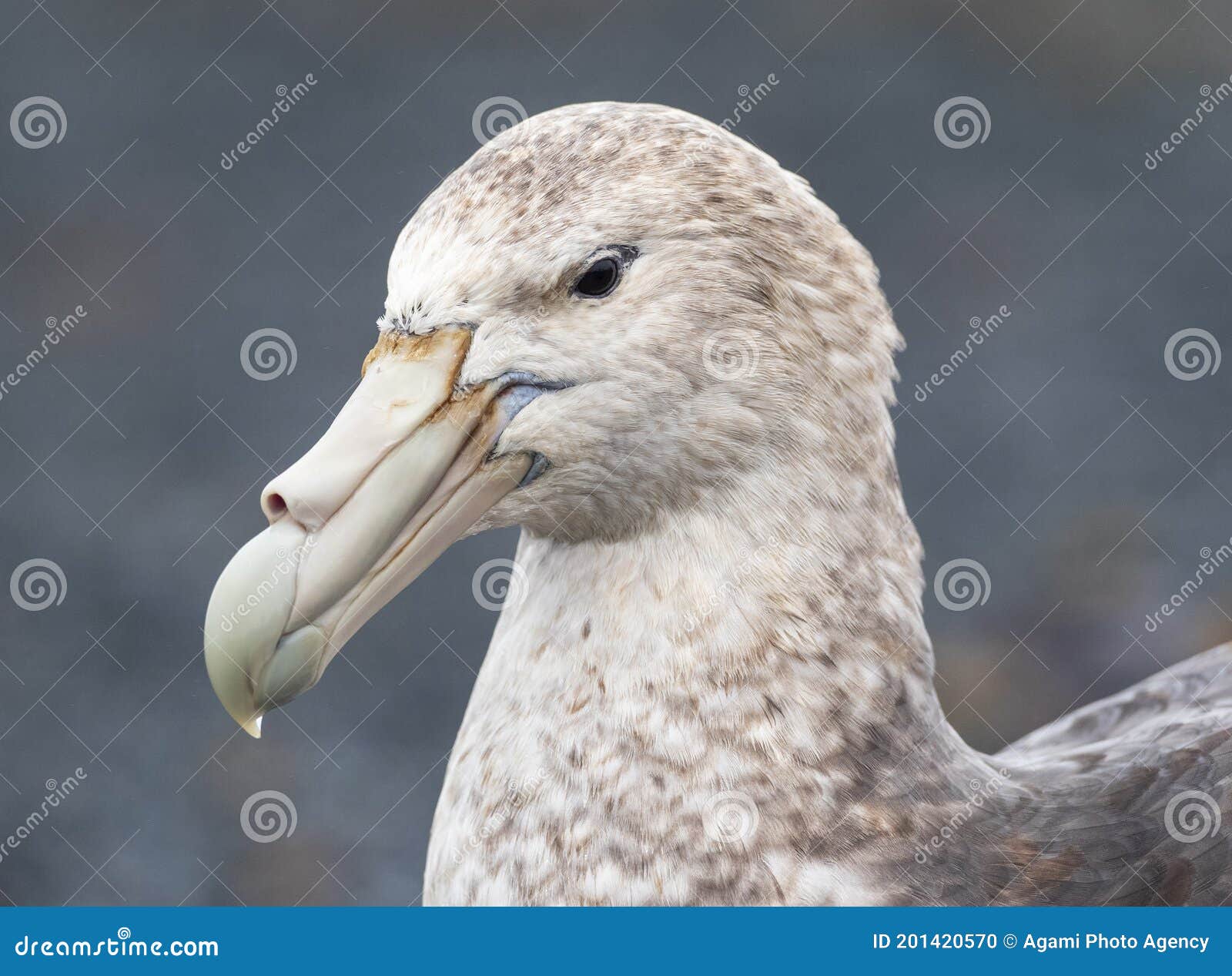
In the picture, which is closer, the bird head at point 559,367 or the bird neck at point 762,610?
the bird head at point 559,367

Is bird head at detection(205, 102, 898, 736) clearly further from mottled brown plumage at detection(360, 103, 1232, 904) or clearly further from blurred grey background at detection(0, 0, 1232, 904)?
blurred grey background at detection(0, 0, 1232, 904)

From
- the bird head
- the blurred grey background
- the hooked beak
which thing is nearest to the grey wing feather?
the bird head

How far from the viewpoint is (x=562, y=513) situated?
2.01 m

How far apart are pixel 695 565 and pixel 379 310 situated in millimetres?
2951

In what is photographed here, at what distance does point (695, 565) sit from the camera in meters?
2.00

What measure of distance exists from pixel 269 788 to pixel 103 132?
226 cm

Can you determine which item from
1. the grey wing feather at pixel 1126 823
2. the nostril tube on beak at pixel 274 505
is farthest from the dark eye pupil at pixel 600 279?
the grey wing feather at pixel 1126 823

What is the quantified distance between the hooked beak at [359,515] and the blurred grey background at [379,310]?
205cm

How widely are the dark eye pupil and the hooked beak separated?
130 millimetres

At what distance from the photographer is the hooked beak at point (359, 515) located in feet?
5.81

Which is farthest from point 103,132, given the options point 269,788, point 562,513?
point 562,513

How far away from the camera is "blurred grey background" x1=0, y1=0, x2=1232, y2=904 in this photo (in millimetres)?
4004

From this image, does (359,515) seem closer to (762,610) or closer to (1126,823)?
(762,610)

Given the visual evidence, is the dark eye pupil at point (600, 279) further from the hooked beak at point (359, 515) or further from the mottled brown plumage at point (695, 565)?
the hooked beak at point (359, 515)
